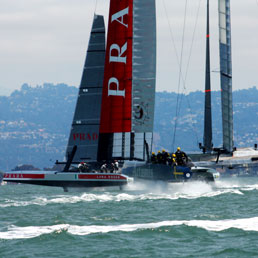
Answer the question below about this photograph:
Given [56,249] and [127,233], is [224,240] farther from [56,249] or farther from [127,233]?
[56,249]

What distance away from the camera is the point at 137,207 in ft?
96.0

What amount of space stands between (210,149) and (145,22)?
1131cm

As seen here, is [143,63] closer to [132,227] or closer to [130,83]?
[130,83]

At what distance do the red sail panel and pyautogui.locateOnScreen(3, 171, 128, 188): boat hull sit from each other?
3.45 metres

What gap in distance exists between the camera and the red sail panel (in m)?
40.7

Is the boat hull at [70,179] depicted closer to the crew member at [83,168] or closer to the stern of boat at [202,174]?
the crew member at [83,168]

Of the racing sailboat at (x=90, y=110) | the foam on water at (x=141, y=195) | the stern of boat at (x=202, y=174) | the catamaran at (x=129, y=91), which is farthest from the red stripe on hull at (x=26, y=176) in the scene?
the stern of boat at (x=202, y=174)

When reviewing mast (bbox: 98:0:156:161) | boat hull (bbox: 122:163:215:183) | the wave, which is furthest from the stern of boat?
the wave

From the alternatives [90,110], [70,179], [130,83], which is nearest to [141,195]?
[70,179]

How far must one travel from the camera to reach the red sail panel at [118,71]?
40.7m

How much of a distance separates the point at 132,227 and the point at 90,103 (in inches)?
928

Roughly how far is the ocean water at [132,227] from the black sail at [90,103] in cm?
1047

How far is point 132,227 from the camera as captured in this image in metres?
22.2

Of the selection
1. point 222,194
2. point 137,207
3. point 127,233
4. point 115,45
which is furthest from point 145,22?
point 127,233
